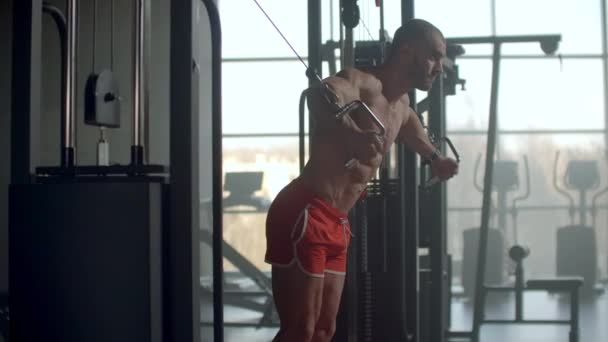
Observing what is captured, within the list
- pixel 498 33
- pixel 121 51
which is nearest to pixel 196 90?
pixel 121 51

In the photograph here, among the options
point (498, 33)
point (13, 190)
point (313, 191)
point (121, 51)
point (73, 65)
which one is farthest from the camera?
point (498, 33)

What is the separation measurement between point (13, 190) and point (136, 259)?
312mm

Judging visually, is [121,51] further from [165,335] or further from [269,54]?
[165,335]

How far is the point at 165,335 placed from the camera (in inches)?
61.4

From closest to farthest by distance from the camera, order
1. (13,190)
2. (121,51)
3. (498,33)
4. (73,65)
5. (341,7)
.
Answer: (13,190), (73,65), (341,7), (121,51), (498,33)

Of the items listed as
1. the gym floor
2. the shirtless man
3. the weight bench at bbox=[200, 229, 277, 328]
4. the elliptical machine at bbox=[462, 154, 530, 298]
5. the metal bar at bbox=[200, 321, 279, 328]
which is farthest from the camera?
the elliptical machine at bbox=[462, 154, 530, 298]

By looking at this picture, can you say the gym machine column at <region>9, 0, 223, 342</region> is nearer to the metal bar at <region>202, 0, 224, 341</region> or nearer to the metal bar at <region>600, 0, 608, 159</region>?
the metal bar at <region>202, 0, 224, 341</region>

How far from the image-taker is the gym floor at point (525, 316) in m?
4.65

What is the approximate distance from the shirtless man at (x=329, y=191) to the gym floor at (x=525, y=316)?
227cm

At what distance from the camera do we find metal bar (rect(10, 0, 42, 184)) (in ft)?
5.60

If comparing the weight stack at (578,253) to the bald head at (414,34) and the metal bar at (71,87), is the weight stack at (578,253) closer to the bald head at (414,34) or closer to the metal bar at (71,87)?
the bald head at (414,34)

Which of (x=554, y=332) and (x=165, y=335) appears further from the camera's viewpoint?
(x=554, y=332)

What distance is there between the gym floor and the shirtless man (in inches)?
89.4

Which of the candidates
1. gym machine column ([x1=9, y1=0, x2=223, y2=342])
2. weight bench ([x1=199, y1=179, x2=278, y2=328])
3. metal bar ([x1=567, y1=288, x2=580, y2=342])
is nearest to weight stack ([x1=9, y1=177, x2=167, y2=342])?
gym machine column ([x1=9, y1=0, x2=223, y2=342])
